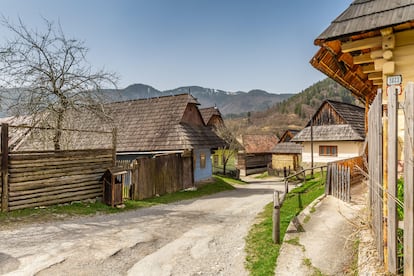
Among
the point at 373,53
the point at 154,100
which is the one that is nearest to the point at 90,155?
the point at 373,53

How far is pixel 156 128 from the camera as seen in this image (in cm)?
1953

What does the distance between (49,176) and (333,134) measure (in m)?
24.6

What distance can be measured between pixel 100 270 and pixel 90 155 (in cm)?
699

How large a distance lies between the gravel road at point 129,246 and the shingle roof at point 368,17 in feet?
15.2

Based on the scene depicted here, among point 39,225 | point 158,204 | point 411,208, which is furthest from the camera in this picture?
point 158,204

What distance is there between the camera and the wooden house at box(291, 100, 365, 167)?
25.9 meters

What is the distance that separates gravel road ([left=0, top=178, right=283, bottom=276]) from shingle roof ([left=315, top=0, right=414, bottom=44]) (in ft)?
15.2

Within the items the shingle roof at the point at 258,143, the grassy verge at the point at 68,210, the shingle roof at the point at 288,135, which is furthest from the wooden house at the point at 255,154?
the grassy verge at the point at 68,210

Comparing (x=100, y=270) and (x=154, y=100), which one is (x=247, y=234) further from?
(x=154, y=100)

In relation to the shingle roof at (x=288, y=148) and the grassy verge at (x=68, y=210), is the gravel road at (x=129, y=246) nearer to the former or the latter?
the grassy verge at (x=68, y=210)

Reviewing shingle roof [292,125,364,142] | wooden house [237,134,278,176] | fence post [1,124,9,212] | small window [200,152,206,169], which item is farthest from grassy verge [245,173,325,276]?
wooden house [237,134,278,176]

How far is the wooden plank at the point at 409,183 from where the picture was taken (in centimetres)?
296

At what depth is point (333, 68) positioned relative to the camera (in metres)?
6.94

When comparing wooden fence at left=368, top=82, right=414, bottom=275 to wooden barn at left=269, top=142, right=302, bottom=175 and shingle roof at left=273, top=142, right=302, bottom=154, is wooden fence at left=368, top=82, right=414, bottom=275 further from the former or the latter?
shingle roof at left=273, top=142, right=302, bottom=154
